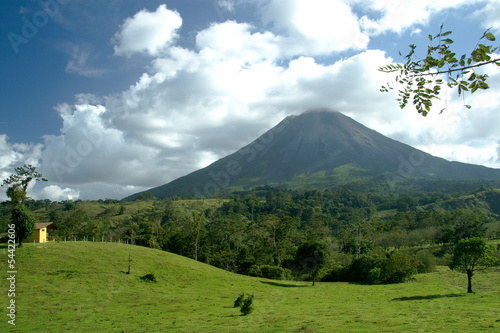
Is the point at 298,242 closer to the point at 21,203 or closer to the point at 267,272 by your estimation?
the point at 267,272

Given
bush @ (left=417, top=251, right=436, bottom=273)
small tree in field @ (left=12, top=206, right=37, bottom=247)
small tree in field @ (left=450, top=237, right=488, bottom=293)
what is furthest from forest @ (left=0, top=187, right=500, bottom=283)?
small tree in field @ (left=12, top=206, right=37, bottom=247)

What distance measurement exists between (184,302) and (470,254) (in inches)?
1073

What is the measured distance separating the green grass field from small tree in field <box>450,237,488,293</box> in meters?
2.42

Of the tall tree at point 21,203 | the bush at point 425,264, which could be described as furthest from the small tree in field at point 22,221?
the bush at point 425,264

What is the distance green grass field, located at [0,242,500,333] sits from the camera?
1867 centimetres

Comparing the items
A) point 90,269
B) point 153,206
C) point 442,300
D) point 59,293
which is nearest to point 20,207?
point 90,269

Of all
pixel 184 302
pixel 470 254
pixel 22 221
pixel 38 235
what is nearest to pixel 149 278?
pixel 184 302

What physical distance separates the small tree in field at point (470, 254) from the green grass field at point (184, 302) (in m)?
2.42

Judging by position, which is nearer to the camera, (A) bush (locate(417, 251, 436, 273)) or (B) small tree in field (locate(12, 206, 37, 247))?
(B) small tree in field (locate(12, 206, 37, 247))

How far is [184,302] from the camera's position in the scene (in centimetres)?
2908

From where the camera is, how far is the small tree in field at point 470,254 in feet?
95.5

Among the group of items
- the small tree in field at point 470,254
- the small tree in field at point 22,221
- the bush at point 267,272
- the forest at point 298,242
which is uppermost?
the small tree in field at point 22,221

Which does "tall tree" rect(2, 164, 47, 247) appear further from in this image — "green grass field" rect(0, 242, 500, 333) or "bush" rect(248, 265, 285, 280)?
"bush" rect(248, 265, 285, 280)

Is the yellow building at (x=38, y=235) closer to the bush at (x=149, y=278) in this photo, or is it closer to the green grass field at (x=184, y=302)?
the green grass field at (x=184, y=302)
